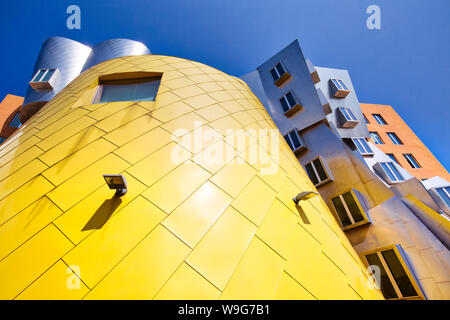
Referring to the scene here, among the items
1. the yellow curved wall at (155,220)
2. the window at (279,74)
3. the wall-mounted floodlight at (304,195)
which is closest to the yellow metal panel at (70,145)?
the yellow curved wall at (155,220)

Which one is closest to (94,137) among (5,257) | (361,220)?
(5,257)

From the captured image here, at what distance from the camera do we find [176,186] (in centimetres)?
392

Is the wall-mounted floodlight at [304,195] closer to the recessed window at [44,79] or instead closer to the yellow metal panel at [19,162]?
the yellow metal panel at [19,162]

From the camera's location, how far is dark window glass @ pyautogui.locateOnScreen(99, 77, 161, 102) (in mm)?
7219

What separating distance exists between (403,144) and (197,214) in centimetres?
2730

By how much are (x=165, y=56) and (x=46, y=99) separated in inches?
487

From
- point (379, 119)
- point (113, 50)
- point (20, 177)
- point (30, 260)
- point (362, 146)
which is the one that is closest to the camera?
point (30, 260)

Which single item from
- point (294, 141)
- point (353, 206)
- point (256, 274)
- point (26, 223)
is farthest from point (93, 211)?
point (294, 141)

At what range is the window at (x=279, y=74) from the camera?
1382 cm

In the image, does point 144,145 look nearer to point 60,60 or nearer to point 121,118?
point 121,118

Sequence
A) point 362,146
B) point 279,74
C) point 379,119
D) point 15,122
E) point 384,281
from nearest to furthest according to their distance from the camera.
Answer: point 384,281
point 362,146
point 279,74
point 15,122
point 379,119

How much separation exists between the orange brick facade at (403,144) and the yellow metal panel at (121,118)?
920 inches

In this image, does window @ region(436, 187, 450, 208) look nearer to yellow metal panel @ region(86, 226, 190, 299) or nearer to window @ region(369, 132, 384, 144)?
yellow metal panel @ region(86, 226, 190, 299)
